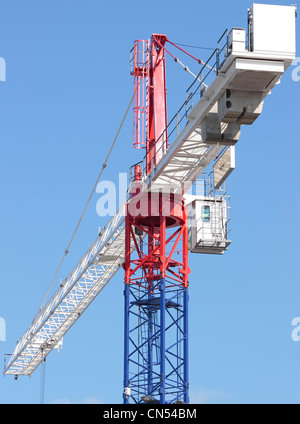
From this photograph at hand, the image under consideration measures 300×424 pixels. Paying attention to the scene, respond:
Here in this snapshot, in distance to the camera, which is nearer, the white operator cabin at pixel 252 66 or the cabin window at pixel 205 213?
the white operator cabin at pixel 252 66

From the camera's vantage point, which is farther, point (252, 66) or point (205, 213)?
point (205, 213)

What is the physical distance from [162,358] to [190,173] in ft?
39.2

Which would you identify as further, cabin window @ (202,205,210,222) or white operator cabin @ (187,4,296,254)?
cabin window @ (202,205,210,222)

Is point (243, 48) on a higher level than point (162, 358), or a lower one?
higher

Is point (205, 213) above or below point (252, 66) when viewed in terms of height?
above
